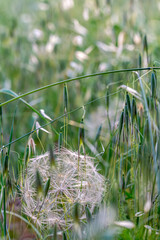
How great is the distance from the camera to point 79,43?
Result: 298 cm

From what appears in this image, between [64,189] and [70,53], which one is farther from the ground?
[70,53]

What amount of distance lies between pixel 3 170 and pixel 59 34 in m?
2.64

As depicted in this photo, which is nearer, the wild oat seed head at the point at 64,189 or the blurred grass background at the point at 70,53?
the wild oat seed head at the point at 64,189

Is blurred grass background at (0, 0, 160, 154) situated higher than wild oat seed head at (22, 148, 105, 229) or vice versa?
blurred grass background at (0, 0, 160, 154)

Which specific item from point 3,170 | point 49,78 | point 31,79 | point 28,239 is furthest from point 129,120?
point 31,79

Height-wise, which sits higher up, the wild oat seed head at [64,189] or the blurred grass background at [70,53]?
the blurred grass background at [70,53]

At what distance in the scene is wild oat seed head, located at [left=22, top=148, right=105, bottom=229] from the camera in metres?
1.22

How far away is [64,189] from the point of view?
3.97 ft

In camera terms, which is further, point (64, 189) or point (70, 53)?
point (70, 53)

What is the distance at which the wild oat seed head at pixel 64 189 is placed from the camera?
3.99ft

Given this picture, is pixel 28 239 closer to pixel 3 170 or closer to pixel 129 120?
pixel 3 170

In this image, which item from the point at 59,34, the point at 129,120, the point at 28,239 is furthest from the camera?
the point at 59,34

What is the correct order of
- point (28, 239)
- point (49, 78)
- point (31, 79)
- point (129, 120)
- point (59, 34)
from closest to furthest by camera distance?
1. point (129, 120)
2. point (28, 239)
3. point (49, 78)
4. point (31, 79)
5. point (59, 34)

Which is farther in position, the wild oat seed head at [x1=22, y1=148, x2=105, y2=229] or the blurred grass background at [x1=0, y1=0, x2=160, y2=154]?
the blurred grass background at [x1=0, y1=0, x2=160, y2=154]
